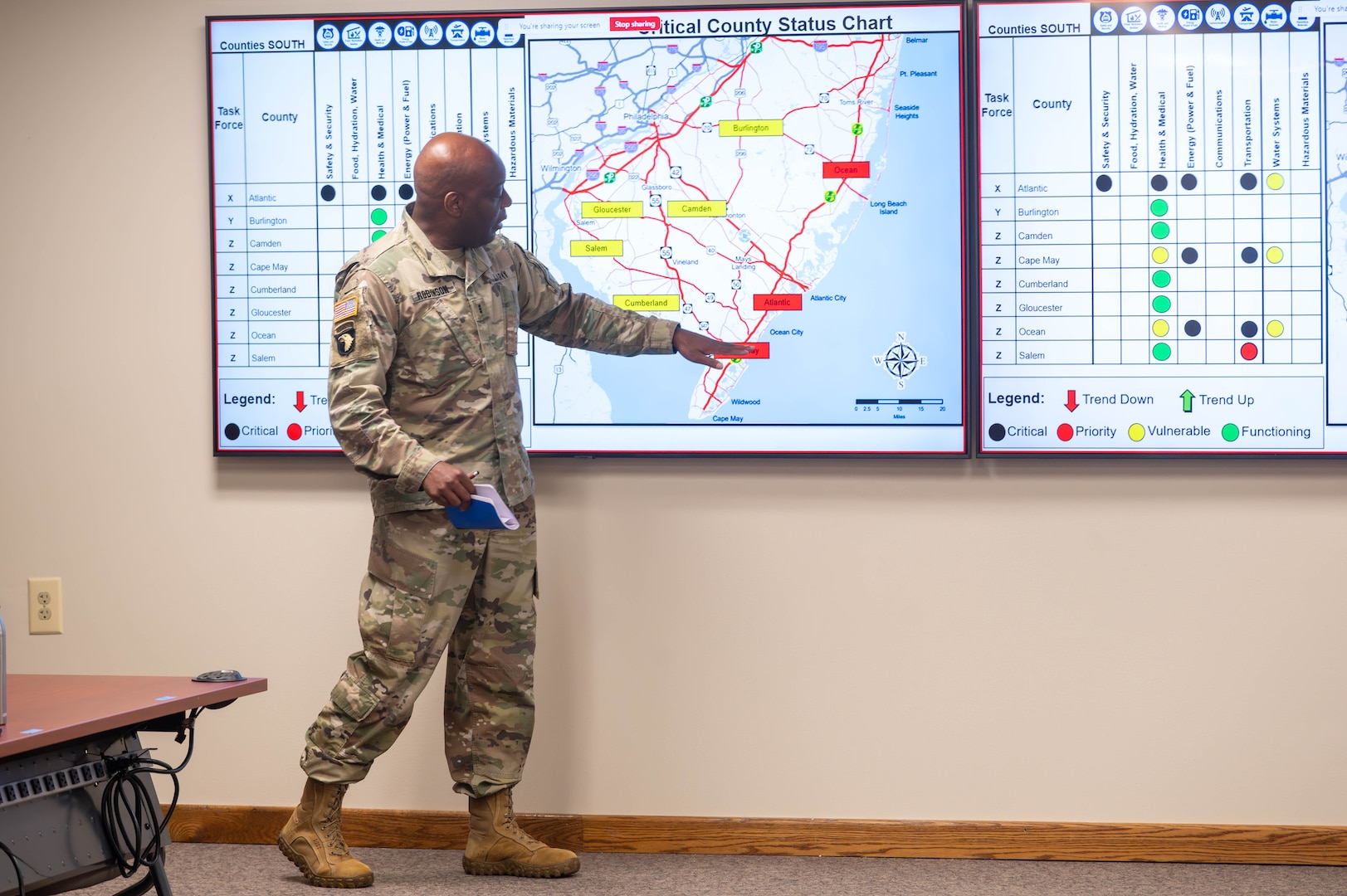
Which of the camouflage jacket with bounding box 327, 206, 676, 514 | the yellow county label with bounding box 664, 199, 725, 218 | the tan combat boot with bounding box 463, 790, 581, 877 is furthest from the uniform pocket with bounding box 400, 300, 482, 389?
the tan combat boot with bounding box 463, 790, 581, 877

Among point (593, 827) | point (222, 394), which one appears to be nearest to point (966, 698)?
point (593, 827)

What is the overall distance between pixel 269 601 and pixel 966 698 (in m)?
1.68

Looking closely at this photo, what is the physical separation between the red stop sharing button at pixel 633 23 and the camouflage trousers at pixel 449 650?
113 centimetres

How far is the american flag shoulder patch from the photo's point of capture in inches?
81.2

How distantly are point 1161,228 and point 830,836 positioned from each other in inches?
62.1

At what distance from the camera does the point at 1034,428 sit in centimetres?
239

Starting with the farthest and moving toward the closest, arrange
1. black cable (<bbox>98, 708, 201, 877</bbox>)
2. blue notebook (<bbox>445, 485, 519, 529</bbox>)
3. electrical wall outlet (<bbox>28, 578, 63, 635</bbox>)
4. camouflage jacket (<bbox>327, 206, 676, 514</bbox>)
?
electrical wall outlet (<bbox>28, 578, 63, 635</bbox>) < camouflage jacket (<bbox>327, 206, 676, 514</bbox>) < blue notebook (<bbox>445, 485, 519, 529</bbox>) < black cable (<bbox>98, 708, 201, 877</bbox>)

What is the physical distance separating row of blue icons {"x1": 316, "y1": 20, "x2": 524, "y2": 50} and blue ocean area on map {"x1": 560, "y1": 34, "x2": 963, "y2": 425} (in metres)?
0.91

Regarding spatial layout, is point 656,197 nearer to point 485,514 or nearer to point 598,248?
point 598,248

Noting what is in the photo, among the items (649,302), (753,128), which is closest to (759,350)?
(649,302)

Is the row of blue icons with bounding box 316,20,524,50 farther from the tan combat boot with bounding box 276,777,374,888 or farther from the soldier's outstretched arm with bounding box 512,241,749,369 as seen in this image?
the tan combat boot with bounding box 276,777,374,888

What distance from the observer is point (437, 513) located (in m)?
2.13

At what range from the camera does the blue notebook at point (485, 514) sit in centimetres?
193

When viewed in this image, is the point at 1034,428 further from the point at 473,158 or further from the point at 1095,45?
the point at 473,158
